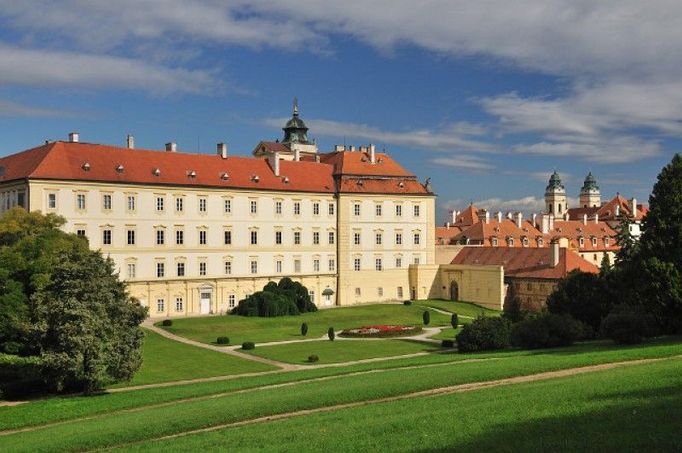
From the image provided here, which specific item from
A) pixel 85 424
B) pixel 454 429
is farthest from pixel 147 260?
pixel 454 429

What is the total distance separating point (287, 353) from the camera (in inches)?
1700

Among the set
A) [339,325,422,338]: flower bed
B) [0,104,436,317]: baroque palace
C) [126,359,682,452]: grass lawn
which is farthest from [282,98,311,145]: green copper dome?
[126,359,682,452]: grass lawn

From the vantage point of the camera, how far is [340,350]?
43781mm

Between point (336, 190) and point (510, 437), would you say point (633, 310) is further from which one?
point (336, 190)

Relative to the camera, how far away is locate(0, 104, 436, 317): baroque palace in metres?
57.3

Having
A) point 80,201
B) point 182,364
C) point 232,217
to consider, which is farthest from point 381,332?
point 80,201

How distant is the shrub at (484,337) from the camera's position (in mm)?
39719

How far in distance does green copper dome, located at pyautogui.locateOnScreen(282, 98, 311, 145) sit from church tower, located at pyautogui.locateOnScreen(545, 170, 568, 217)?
67.8m

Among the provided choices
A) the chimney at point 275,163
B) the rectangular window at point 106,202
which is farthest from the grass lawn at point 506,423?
the chimney at point 275,163

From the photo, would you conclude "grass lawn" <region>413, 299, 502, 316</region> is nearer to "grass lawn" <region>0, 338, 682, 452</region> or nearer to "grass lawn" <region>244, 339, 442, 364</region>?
"grass lawn" <region>244, 339, 442, 364</region>

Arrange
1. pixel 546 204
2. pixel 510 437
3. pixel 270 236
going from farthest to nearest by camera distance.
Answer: pixel 546 204, pixel 270 236, pixel 510 437

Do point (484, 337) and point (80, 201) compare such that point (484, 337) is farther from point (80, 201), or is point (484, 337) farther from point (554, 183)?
point (554, 183)

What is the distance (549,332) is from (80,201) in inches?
1436

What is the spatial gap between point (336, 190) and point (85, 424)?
160 feet
